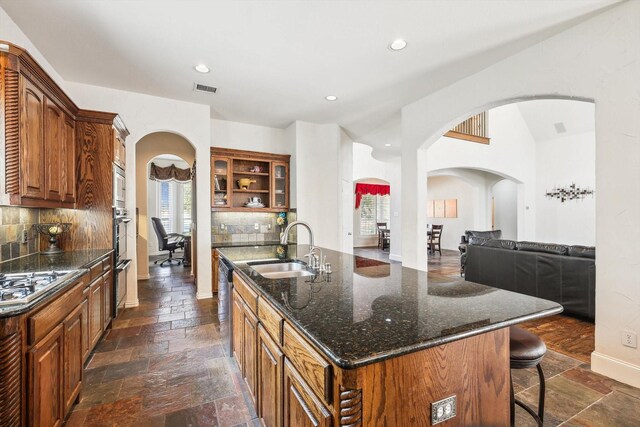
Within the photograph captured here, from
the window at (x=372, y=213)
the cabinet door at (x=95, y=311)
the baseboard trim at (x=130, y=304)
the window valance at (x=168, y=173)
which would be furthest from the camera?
the window at (x=372, y=213)

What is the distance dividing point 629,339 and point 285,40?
369 cm

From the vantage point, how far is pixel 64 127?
2.80 metres

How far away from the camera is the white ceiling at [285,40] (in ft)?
7.51

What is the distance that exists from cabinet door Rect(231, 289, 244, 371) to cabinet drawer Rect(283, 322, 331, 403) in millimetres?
958

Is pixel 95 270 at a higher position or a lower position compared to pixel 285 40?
lower

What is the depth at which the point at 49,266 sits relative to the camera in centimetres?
221

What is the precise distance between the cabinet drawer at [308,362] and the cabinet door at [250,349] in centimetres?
56

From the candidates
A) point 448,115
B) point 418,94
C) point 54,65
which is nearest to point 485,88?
point 448,115

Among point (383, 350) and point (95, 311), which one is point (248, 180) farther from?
point (383, 350)

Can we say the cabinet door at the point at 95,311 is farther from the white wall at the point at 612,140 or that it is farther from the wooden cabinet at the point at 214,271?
the white wall at the point at 612,140

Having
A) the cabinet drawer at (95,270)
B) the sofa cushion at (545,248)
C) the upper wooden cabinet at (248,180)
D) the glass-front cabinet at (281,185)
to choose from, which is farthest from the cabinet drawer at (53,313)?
the sofa cushion at (545,248)

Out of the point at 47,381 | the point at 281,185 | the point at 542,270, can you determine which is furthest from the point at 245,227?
the point at 542,270

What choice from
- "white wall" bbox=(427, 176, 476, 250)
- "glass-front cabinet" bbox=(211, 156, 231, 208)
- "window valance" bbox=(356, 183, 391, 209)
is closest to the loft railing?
"white wall" bbox=(427, 176, 476, 250)

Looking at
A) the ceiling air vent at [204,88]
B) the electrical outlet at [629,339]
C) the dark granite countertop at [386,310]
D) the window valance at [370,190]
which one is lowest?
the electrical outlet at [629,339]
